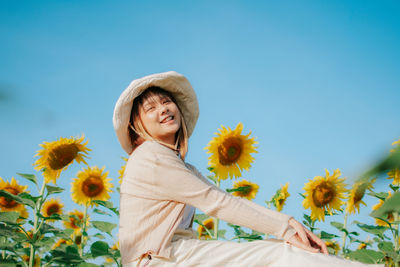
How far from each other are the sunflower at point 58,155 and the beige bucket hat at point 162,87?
167 centimetres

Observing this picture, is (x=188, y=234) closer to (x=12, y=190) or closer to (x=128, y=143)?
(x=128, y=143)

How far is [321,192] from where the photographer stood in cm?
443

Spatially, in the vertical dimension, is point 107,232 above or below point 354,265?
below

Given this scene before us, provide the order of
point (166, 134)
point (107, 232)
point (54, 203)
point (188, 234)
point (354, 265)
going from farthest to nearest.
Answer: point (54, 203) < point (107, 232) < point (166, 134) < point (188, 234) < point (354, 265)

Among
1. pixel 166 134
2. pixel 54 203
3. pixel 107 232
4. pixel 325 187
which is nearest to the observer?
pixel 166 134

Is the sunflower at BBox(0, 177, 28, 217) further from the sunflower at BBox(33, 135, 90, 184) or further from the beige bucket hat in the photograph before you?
the beige bucket hat

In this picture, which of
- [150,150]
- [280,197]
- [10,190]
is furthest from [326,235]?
[10,190]

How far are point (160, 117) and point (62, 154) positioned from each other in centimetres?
212

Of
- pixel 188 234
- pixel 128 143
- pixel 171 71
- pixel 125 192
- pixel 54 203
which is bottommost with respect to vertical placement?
pixel 54 203

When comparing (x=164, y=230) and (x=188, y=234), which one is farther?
(x=188, y=234)

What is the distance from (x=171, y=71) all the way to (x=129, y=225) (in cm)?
121

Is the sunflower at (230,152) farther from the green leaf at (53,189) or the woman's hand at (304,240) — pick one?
the woman's hand at (304,240)

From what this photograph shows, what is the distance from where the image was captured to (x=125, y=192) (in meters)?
2.52

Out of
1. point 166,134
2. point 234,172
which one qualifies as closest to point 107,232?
point 234,172
